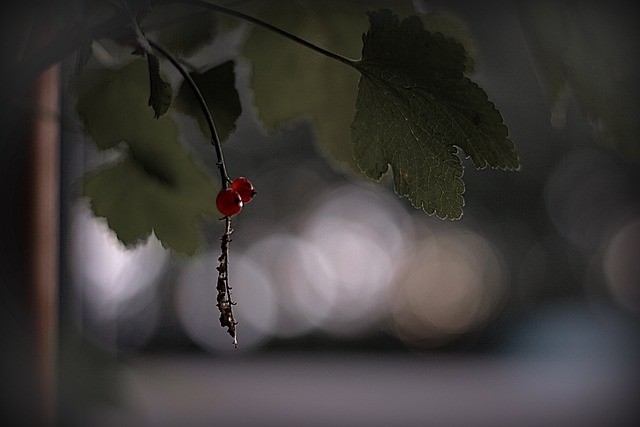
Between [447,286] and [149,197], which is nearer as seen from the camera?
[149,197]

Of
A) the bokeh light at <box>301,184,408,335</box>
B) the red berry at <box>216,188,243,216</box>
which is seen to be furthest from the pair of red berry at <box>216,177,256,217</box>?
the bokeh light at <box>301,184,408,335</box>

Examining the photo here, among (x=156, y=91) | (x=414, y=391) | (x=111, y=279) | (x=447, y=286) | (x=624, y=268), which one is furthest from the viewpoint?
(x=447, y=286)

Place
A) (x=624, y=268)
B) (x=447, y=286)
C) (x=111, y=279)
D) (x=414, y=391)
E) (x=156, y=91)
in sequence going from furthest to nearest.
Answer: (x=447, y=286) < (x=624, y=268) < (x=414, y=391) < (x=111, y=279) < (x=156, y=91)

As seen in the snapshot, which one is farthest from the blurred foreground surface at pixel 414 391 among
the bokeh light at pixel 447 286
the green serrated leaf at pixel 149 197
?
the green serrated leaf at pixel 149 197

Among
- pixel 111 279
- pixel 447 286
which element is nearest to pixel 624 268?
pixel 447 286

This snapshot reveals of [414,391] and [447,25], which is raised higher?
[414,391]

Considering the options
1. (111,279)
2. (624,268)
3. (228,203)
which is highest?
(624,268)

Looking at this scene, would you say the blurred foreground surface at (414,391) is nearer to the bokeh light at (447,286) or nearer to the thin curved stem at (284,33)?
the bokeh light at (447,286)

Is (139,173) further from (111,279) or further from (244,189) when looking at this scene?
(111,279)
